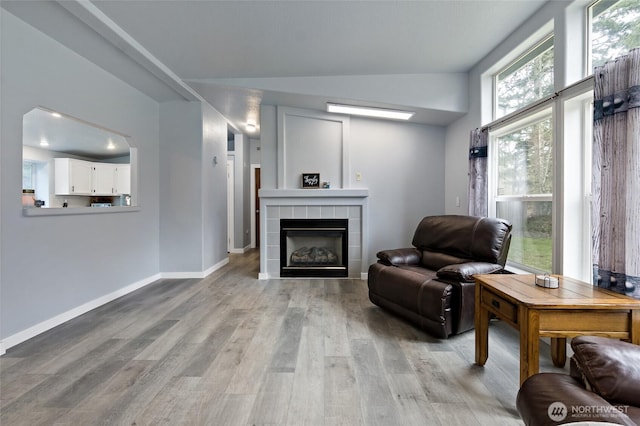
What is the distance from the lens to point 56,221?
2.46 metres

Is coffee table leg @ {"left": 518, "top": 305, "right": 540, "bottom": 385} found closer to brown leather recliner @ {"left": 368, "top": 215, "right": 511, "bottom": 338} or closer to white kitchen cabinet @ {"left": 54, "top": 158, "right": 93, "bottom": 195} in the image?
brown leather recliner @ {"left": 368, "top": 215, "right": 511, "bottom": 338}

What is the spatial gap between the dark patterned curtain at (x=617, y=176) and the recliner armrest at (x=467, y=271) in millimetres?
633

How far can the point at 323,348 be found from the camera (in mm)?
2041

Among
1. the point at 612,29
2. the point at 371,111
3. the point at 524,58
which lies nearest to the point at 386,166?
the point at 371,111

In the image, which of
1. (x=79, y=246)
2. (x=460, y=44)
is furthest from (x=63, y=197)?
(x=460, y=44)

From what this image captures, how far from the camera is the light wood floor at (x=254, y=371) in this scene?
1.41 m

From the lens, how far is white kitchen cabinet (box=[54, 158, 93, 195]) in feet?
8.71

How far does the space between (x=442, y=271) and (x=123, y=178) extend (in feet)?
12.7

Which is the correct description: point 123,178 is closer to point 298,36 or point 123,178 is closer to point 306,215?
point 306,215

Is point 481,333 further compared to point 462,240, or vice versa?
point 462,240

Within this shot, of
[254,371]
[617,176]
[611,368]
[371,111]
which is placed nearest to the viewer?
[611,368]

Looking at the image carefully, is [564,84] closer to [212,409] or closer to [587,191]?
[587,191]

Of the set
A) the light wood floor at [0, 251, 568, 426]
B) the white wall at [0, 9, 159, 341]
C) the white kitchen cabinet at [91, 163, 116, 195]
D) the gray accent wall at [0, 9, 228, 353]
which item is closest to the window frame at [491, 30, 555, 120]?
the light wood floor at [0, 251, 568, 426]

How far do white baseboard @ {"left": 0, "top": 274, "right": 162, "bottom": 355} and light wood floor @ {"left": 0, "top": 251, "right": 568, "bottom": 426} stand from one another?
0.08 meters
